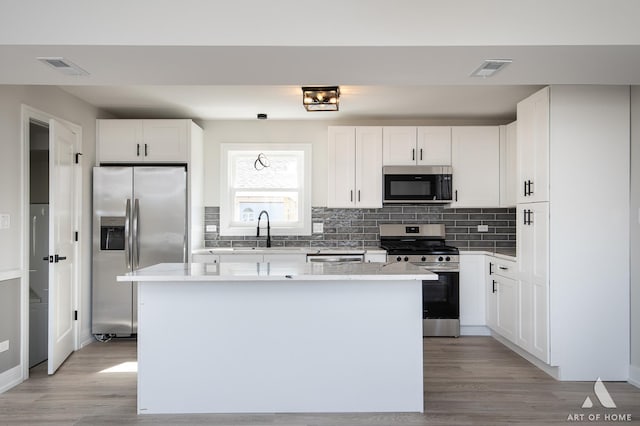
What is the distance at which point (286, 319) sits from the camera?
3.14 metres

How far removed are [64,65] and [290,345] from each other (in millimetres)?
2079

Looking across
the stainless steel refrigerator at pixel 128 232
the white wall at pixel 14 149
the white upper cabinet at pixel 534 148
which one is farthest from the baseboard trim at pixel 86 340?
the white upper cabinet at pixel 534 148

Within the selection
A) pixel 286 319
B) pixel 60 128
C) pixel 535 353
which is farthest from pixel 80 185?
pixel 535 353

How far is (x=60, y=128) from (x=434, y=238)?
3864 mm

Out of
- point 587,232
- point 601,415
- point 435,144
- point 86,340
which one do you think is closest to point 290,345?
point 601,415

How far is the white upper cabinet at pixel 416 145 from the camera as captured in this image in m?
5.41

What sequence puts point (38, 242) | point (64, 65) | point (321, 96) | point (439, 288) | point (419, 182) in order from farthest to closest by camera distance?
point (419, 182), point (439, 288), point (38, 242), point (321, 96), point (64, 65)

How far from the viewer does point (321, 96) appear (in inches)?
172

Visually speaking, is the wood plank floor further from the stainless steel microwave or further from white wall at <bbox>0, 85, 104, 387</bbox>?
the stainless steel microwave

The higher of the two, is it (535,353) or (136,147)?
(136,147)

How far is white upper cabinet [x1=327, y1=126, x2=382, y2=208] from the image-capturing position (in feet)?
17.8

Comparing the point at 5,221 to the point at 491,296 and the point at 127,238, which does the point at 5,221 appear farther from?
the point at 491,296

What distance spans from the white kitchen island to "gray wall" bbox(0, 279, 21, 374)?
1.21 meters

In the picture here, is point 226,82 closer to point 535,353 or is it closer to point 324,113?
point 324,113
